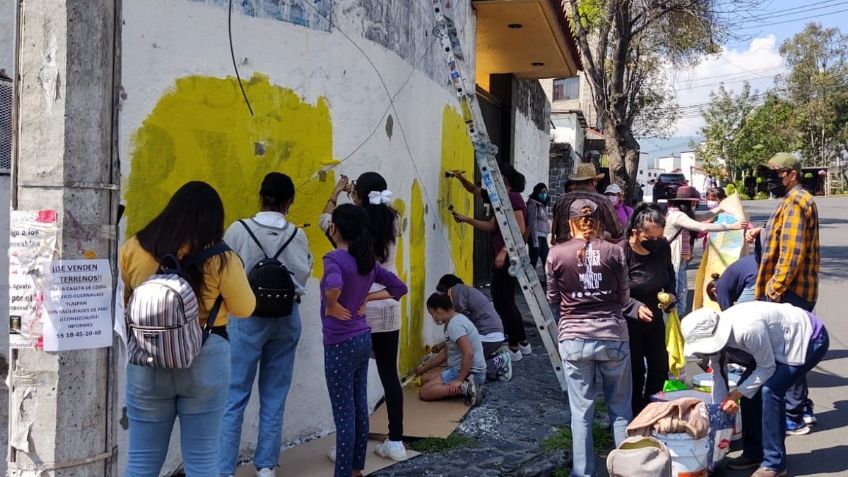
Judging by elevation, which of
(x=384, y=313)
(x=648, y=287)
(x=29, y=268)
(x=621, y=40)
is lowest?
(x=384, y=313)

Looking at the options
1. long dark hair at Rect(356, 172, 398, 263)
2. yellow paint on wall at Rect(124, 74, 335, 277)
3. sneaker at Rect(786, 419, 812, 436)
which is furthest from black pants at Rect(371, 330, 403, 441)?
sneaker at Rect(786, 419, 812, 436)

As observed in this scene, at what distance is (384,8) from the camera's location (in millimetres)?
6062

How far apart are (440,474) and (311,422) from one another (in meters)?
1.02

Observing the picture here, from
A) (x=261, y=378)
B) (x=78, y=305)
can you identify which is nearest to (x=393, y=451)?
(x=261, y=378)

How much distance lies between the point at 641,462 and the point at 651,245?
7.49 ft

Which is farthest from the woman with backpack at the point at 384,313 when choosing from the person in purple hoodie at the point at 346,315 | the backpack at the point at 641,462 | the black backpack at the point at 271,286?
the backpack at the point at 641,462

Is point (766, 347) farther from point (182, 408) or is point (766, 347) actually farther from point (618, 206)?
point (618, 206)

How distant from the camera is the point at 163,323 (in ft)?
9.87

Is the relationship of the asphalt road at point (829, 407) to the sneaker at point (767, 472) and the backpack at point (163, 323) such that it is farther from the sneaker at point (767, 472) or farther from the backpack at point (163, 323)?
the backpack at point (163, 323)

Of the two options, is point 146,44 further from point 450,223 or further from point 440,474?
point 450,223

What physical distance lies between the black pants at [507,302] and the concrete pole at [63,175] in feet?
17.3

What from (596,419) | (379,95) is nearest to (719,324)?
(596,419)

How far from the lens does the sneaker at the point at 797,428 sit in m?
5.88

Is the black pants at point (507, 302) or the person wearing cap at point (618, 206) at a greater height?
the person wearing cap at point (618, 206)
